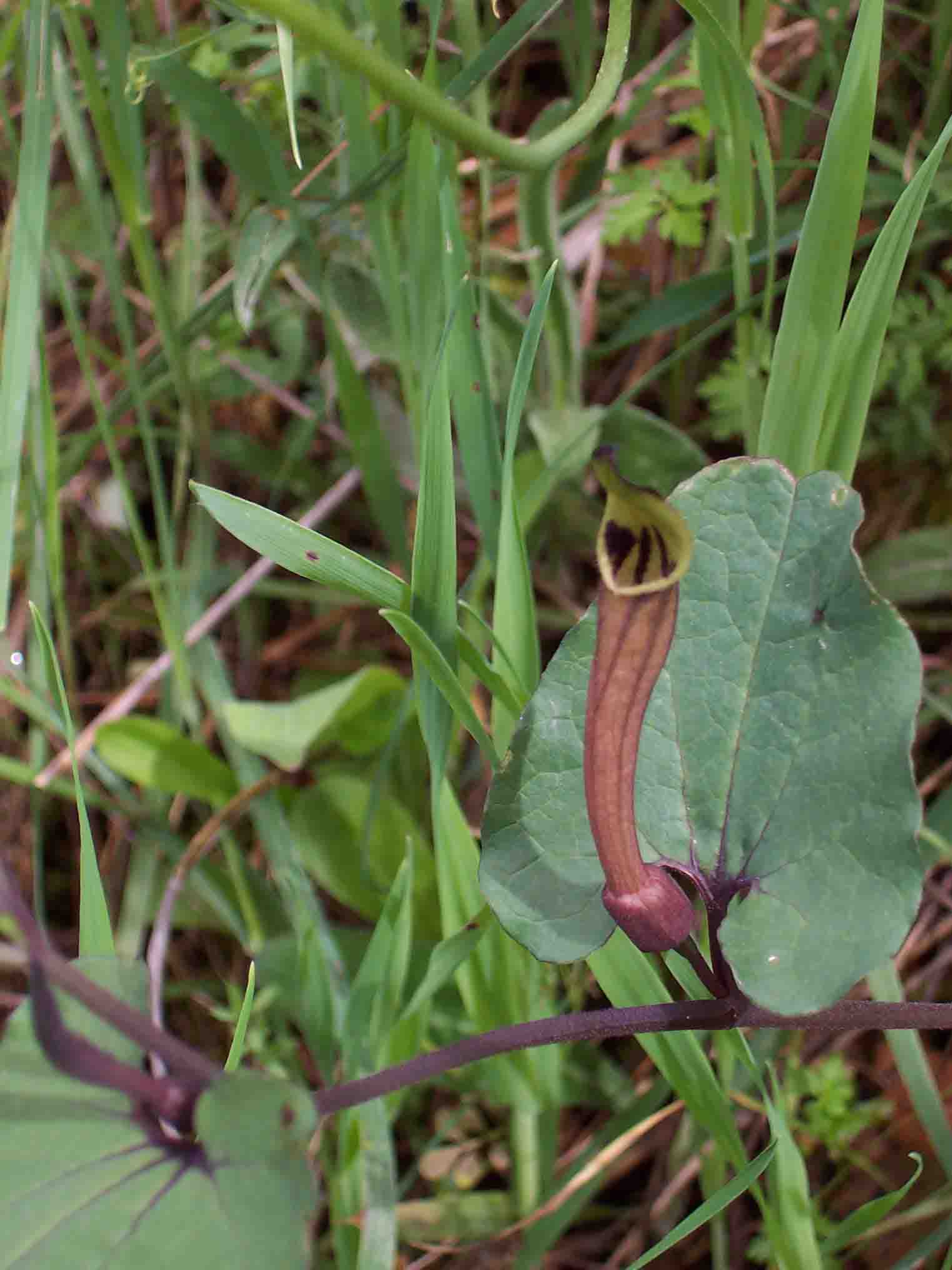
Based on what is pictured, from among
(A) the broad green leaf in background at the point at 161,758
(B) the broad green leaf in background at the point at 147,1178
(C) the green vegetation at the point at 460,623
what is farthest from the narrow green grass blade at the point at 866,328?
(A) the broad green leaf in background at the point at 161,758

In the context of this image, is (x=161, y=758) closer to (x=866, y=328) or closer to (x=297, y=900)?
(x=297, y=900)

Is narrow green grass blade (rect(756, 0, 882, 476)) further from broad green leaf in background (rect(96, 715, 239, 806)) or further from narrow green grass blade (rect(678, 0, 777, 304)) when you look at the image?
broad green leaf in background (rect(96, 715, 239, 806))

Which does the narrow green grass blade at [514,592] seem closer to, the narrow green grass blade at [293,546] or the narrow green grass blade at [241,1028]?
the narrow green grass blade at [293,546]

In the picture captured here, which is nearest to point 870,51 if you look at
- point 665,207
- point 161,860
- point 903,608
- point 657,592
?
point 665,207

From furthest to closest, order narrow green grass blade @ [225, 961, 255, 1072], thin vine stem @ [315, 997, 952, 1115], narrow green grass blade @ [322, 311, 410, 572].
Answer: narrow green grass blade @ [322, 311, 410, 572] < narrow green grass blade @ [225, 961, 255, 1072] < thin vine stem @ [315, 997, 952, 1115]

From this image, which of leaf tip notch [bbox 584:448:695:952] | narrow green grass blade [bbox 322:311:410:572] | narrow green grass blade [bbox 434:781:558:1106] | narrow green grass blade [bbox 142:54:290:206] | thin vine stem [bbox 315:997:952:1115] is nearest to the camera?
leaf tip notch [bbox 584:448:695:952]

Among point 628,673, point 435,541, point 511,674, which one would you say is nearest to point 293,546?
point 435,541

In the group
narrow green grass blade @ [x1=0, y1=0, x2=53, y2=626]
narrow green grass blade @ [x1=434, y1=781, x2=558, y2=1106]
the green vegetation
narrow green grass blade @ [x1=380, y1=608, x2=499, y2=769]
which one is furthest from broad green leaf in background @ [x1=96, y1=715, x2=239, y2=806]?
narrow green grass blade @ [x1=380, y1=608, x2=499, y2=769]
